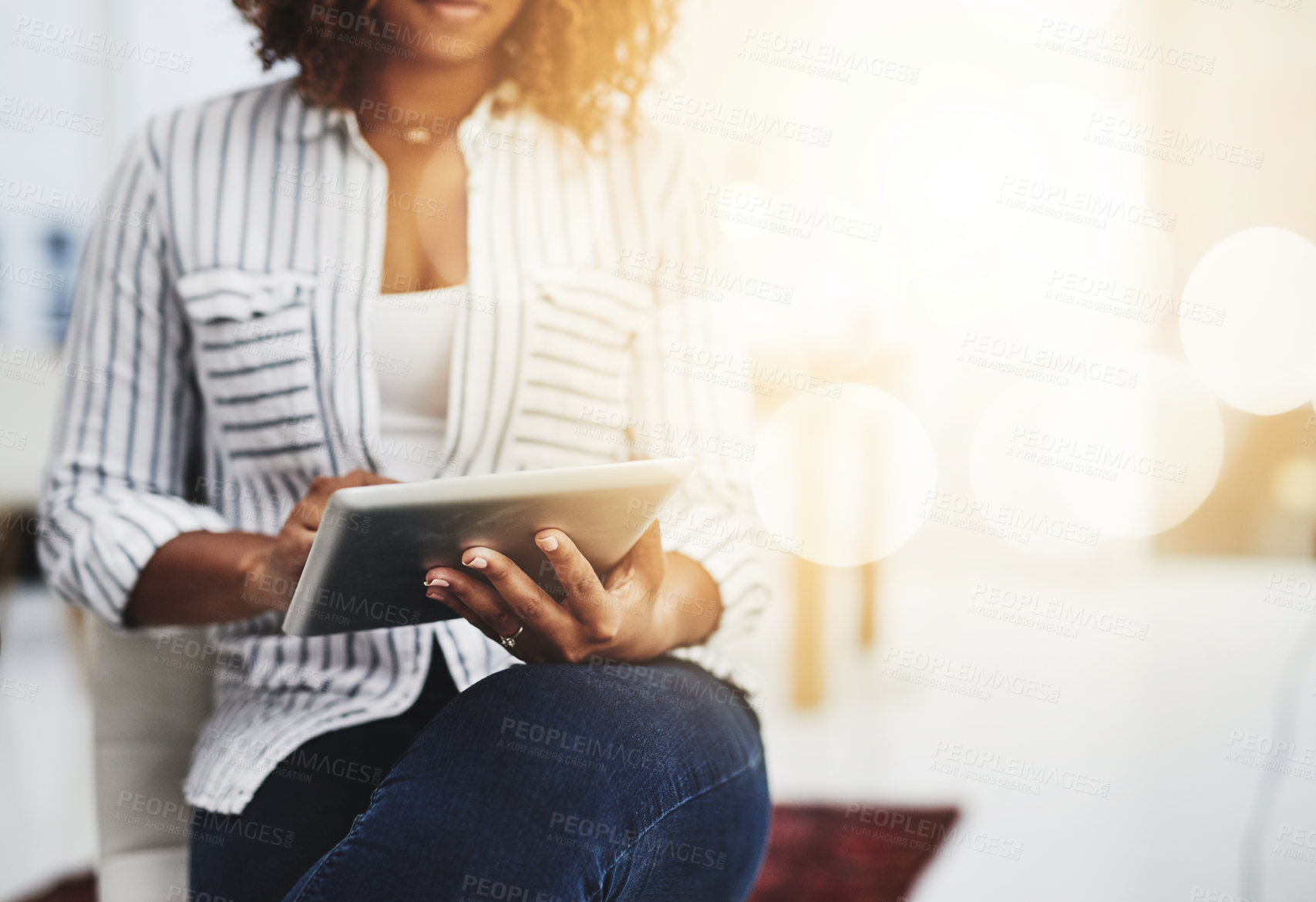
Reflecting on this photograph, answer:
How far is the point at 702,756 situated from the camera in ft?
1.66

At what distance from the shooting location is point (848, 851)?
4.36 ft

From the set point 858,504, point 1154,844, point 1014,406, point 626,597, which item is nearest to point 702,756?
point 626,597

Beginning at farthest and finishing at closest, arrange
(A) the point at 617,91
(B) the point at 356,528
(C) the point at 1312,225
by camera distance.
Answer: (C) the point at 1312,225
(A) the point at 617,91
(B) the point at 356,528

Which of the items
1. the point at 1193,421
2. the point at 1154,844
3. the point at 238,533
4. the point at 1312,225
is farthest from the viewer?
the point at 1193,421

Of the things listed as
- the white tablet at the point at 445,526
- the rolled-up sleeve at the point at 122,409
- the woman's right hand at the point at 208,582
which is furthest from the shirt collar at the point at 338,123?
the white tablet at the point at 445,526

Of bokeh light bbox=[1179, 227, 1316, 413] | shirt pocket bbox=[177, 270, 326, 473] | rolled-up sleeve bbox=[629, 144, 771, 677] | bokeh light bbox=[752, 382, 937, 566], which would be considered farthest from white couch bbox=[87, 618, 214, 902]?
bokeh light bbox=[1179, 227, 1316, 413]

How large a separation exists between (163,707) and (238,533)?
0.16m

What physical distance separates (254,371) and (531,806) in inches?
16.5

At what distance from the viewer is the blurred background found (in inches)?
53.4

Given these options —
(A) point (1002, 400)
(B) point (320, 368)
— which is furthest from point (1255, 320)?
(B) point (320, 368)

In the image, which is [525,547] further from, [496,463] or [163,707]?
[163,707]

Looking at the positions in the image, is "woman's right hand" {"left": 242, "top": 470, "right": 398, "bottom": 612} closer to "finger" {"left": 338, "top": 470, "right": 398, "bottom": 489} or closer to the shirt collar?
"finger" {"left": 338, "top": 470, "right": 398, "bottom": 489}

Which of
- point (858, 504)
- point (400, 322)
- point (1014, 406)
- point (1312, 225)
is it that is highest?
point (1312, 225)

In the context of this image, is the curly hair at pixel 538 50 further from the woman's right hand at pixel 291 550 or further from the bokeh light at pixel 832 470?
the bokeh light at pixel 832 470
